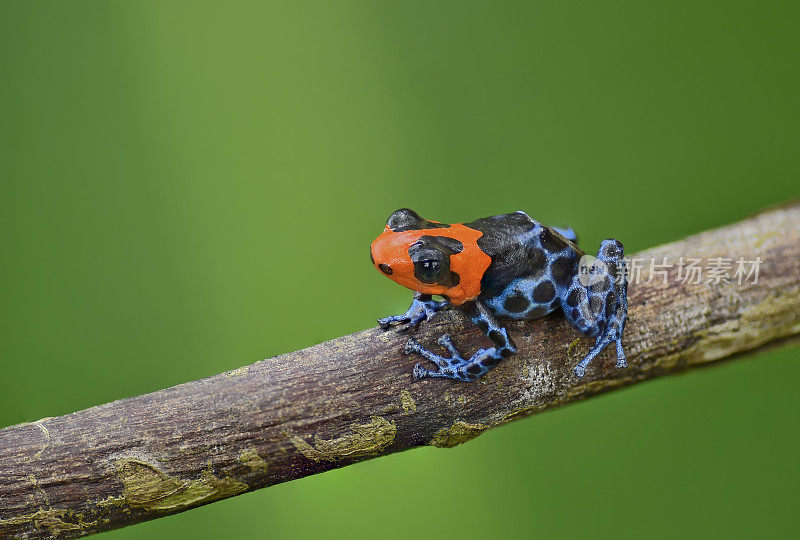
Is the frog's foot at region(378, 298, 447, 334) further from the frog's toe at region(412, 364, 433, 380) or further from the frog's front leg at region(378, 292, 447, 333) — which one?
the frog's toe at region(412, 364, 433, 380)

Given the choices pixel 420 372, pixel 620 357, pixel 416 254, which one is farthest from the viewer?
pixel 620 357

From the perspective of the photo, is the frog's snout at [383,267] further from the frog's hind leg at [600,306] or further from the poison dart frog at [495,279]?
the frog's hind leg at [600,306]

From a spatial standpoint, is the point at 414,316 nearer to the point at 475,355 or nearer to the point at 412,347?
the point at 412,347

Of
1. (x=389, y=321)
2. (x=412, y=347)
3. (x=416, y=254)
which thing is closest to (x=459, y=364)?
(x=412, y=347)

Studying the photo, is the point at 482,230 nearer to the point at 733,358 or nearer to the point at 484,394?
the point at 484,394

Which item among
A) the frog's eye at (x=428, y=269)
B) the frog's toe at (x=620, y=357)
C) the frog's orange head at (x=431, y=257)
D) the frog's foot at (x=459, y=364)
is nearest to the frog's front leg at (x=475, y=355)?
the frog's foot at (x=459, y=364)

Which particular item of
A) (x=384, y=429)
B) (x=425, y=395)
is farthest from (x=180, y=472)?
(x=425, y=395)
